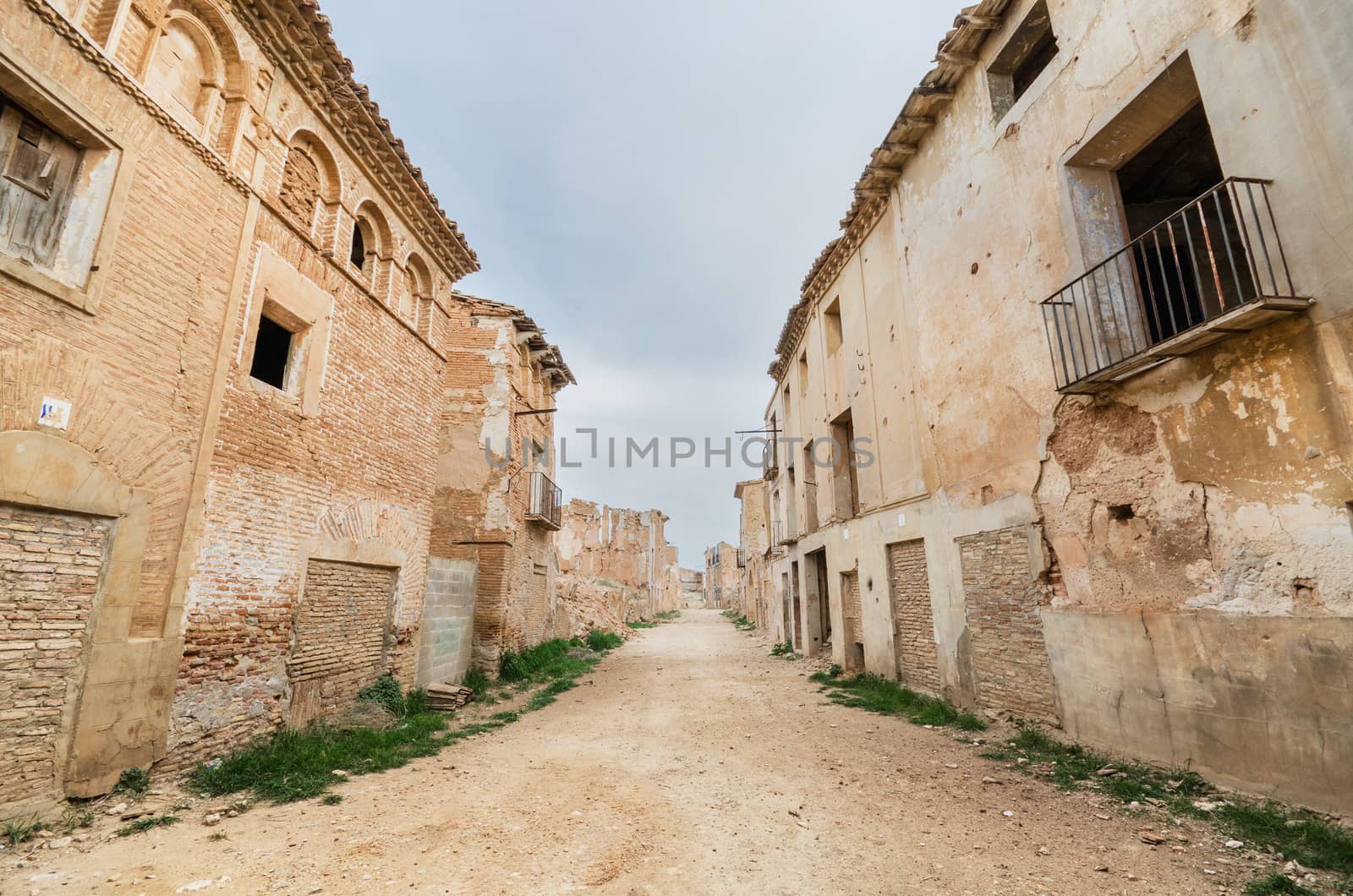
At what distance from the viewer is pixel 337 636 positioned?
23.3ft

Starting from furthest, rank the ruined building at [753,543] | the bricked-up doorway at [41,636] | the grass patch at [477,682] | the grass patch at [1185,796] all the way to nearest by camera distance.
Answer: the ruined building at [753,543] < the grass patch at [477,682] < the bricked-up doorway at [41,636] < the grass patch at [1185,796]

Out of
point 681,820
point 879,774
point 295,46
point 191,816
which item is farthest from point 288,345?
point 879,774

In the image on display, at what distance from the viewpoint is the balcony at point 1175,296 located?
458 cm

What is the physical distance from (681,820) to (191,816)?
368 cm

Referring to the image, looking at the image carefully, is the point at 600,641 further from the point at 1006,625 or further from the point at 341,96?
the point at 341,96

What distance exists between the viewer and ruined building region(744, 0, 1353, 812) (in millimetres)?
4379

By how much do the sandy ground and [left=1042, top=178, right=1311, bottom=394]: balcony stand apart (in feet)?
12.2

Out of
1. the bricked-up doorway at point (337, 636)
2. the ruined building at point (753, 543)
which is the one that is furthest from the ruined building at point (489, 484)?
the ruined building at point (753, 543)

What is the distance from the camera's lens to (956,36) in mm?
8141

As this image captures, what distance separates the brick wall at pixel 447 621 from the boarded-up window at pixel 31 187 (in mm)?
5968

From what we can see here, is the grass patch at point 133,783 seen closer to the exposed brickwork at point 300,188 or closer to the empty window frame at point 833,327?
the exposed brickwork at point 300,188

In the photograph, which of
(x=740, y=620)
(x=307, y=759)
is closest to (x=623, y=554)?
(x=740, y=620)

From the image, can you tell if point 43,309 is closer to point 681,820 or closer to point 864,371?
point 681,820

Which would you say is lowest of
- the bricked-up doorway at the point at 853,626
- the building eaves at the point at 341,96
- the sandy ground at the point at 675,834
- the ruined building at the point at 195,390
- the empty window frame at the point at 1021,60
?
the sandy ground at the point at 675,834
